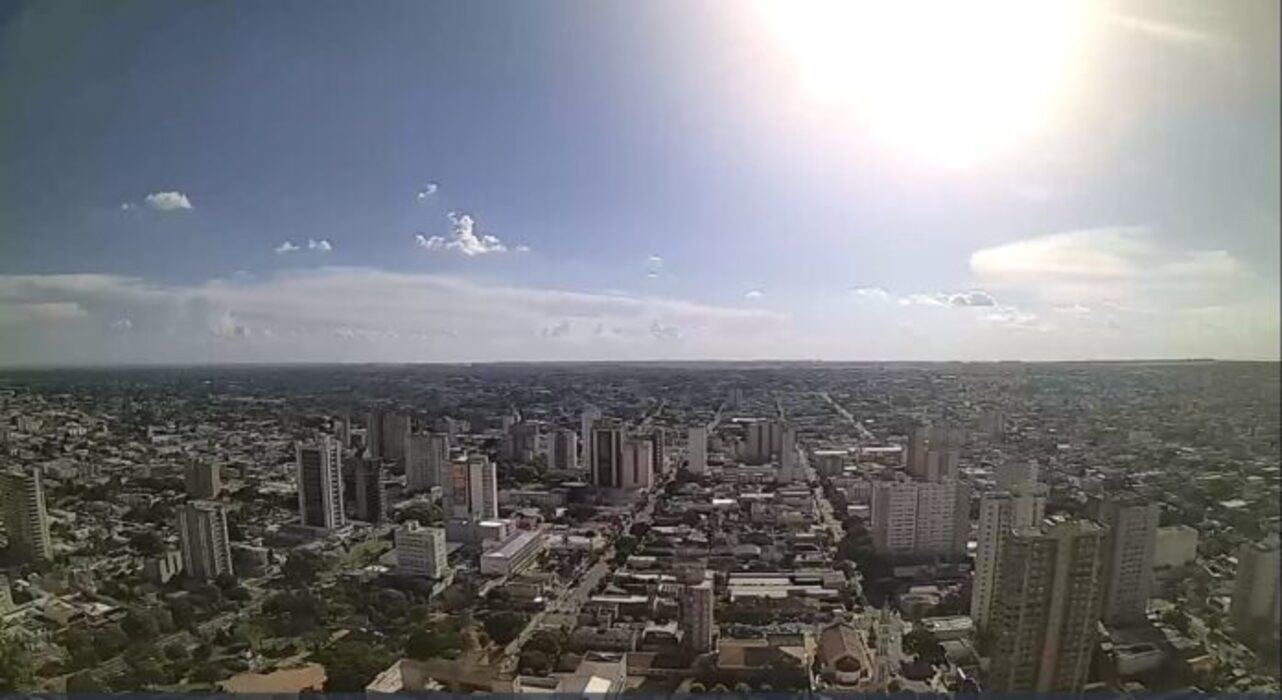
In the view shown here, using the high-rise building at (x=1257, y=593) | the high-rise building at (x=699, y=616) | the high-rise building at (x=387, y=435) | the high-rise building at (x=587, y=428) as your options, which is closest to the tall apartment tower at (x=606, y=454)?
the high-rise building at (x=587, y=428)

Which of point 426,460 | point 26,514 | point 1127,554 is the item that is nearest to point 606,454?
point 426,460

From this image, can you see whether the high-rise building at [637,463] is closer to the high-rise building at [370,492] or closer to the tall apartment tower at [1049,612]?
the high-rise building at [370,492]

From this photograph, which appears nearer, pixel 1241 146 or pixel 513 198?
pixel 1241 146

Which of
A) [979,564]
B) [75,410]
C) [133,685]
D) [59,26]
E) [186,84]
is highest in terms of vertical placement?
[59,26]

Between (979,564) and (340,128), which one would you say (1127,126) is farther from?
(340,128)

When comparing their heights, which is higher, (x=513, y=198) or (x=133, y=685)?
(x=513, y=198)

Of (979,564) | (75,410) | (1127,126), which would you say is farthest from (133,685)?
(1127,126)

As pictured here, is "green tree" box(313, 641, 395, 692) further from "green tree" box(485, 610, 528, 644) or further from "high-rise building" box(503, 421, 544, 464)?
"high-rise building" box(503, 421, 544, 464)
